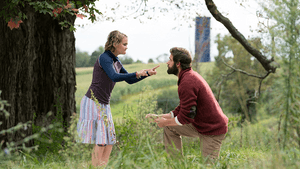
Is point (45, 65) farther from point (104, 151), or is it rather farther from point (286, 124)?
point (286, 124)

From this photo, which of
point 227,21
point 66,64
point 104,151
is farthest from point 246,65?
point 104,151

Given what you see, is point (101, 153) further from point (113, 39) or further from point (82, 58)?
point (82, 58)

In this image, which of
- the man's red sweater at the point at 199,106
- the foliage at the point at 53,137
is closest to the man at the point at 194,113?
the man's red sweater at the point at 199,106

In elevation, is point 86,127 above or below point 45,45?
below

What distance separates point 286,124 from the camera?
2.56m

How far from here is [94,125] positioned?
3908 millimetres

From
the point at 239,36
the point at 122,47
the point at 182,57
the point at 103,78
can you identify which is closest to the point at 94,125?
the point at 103,78

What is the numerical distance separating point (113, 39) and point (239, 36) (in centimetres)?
321

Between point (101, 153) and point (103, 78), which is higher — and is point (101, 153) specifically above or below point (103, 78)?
below

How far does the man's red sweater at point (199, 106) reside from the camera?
334 centimetres

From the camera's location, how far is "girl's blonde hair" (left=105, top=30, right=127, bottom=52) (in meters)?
3.98

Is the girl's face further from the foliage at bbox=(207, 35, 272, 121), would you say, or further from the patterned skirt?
the foliage at bbox=(207, 35, 272, 121)

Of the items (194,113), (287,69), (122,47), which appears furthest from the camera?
(122,47)

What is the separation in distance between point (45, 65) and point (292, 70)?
15.7 ft
